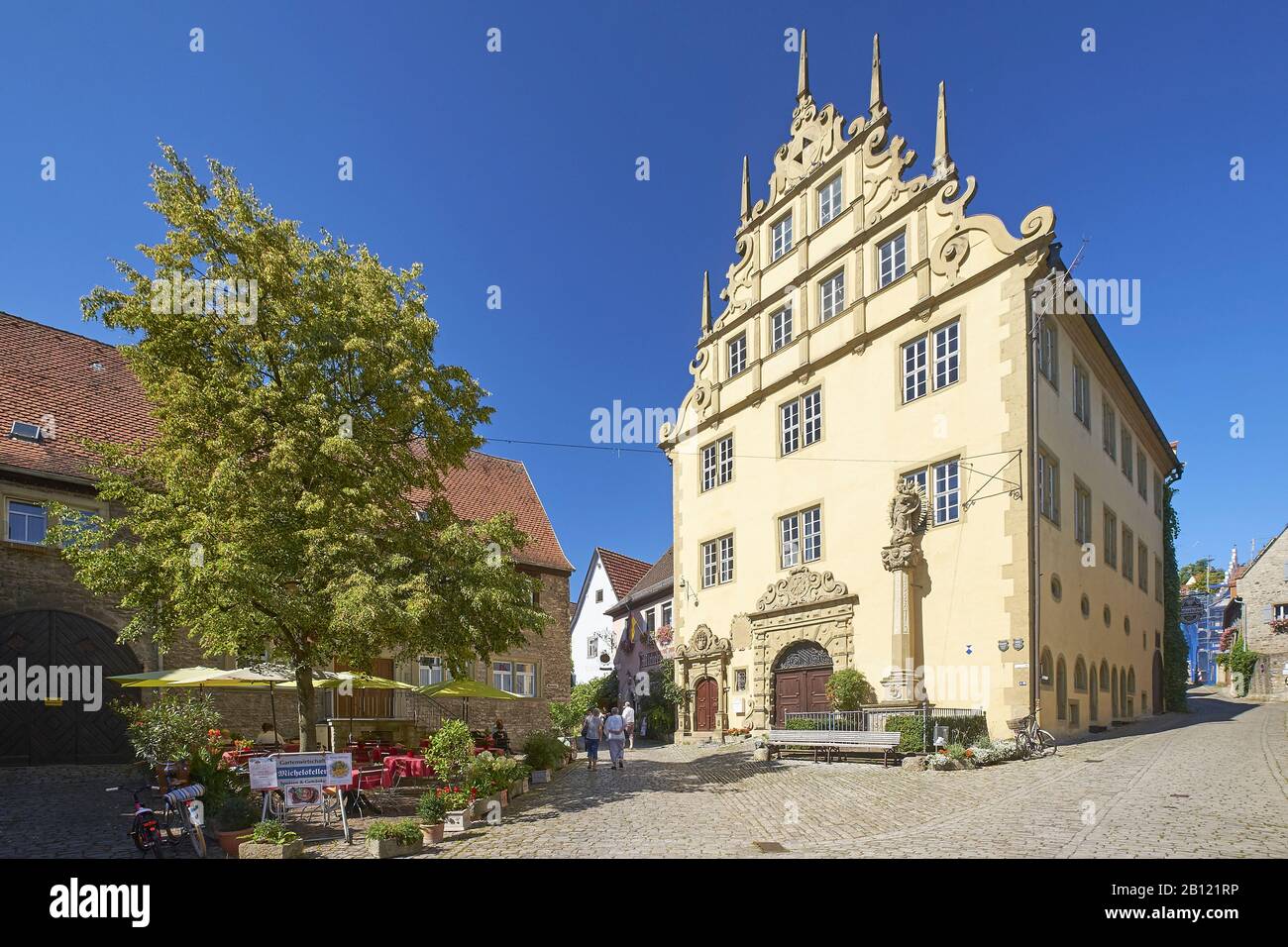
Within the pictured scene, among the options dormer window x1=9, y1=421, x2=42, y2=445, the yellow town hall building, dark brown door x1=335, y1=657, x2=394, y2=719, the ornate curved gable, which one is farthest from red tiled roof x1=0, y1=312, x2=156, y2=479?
the ornate curved gable

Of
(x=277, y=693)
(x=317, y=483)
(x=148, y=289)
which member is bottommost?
(x=277, y=693)

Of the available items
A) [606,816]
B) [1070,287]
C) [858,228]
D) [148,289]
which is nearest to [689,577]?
[858,228]

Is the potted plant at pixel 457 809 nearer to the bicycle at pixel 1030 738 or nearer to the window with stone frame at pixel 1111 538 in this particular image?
the bicycle at pixel 1030 738

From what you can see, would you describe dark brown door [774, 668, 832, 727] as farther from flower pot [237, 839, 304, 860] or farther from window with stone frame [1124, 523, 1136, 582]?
flower pot [237, 839, 304, 860]

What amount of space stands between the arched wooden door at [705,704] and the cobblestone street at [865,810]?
8191 mm

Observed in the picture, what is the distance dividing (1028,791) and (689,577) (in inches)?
655

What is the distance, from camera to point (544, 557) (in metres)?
29.7

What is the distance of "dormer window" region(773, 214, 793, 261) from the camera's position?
85.0 ft

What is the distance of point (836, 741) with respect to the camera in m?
17.5

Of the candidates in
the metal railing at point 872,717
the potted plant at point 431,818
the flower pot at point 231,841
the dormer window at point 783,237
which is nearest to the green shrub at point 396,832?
the potted plant at point 431,818

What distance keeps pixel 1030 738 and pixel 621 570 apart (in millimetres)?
28846

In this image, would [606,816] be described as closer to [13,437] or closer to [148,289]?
[148,289]

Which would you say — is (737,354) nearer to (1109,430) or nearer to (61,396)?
(1109,430)

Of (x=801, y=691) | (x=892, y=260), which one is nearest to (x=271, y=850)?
(x=801, y=691)
